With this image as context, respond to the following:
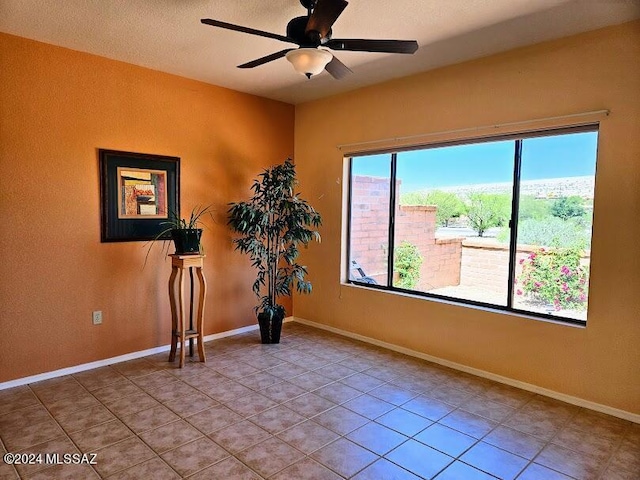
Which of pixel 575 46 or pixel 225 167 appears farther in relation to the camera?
pixel 225 167

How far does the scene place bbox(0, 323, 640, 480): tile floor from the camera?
7.03ft

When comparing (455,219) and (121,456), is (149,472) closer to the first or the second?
(121,456)

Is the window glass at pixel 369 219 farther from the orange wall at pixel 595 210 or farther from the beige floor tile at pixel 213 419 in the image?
the beige floor tile at pixel 213 419

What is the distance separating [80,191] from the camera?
3.32 metres

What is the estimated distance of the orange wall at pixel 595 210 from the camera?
8.74ft

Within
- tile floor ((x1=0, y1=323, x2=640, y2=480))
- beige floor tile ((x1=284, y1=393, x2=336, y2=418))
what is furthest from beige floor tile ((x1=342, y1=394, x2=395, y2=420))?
beige floor tile ((x1=284, y1=393, x2=336, y2=418))

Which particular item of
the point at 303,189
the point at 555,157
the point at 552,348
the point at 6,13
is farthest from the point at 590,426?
the point at 6,13

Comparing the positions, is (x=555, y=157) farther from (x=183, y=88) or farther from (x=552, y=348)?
(x=183, y=88)

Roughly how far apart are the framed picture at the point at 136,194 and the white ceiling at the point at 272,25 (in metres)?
0.84

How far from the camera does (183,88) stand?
389cm

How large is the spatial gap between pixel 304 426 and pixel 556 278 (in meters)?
2.11

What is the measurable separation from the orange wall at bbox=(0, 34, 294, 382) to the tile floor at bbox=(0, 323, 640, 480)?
1.22ft

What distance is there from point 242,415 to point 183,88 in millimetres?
2948

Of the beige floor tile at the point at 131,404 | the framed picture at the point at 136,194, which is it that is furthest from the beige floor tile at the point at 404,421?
the framed picture at the point at 136,194
